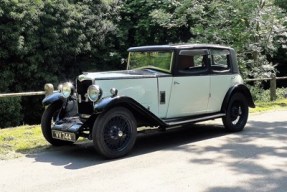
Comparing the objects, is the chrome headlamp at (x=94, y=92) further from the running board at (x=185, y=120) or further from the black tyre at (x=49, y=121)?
the running board at (x=185, y=120)

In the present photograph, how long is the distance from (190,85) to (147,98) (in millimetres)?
980

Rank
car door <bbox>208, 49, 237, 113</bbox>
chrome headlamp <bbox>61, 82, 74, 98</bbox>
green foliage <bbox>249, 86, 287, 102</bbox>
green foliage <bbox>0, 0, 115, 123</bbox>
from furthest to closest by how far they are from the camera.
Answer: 1. green foliage <bbox>0, 0, 115, 123</bbox>
2. green foliage <bbox>249, 86, 287, 102</bbox>
3. car door <bbox>208, 49, 237, 113</bbox>
4. chrome headlamp <bbox>61, 82, 74, 98</bbox>

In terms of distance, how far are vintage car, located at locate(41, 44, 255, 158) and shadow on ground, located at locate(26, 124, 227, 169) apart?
0.78ft

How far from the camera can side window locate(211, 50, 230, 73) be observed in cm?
820

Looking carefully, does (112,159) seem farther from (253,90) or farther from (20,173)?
(253,90)

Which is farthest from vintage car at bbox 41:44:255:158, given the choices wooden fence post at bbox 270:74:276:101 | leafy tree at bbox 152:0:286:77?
leafy tree at bbox 152:0:286:77

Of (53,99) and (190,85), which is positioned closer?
(53,99)

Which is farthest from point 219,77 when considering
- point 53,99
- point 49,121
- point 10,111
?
point 10,111

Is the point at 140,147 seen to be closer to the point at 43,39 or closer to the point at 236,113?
the point at 236,113

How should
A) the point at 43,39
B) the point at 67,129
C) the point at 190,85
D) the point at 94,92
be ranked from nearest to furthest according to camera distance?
the point at 94,92
the point at 67,129
the point at 190,85
the point at 43,39

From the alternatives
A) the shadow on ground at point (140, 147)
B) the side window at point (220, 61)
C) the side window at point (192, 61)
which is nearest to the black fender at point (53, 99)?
the shadow on ground at point (140, 147)

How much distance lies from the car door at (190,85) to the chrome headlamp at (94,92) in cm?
158

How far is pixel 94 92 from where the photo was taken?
20.6 feet

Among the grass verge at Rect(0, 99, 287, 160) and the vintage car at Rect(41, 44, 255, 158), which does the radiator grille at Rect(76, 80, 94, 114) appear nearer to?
the vintage car at Rect(41, 44, 255, 158)
